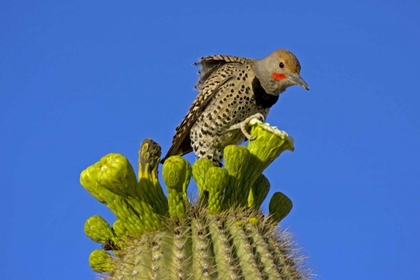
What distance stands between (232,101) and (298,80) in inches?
23.9

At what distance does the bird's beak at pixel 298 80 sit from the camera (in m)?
6.00

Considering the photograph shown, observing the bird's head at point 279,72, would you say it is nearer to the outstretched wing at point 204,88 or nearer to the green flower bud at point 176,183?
the outstretched wing at point 204,88

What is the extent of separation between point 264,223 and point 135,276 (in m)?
0.73

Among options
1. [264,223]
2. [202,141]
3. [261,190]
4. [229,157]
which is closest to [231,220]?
[264,223]

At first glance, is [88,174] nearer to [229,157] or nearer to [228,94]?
[229,157]

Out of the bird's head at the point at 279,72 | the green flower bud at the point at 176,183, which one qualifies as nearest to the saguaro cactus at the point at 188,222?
the green flower bud at the point at 176,183

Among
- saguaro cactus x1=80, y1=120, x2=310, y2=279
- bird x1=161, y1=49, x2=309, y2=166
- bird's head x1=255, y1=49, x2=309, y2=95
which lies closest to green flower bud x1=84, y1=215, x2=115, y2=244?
saguaro cactus x1=80, y1=120, x2=310, y2=279

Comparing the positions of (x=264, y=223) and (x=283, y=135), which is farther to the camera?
(x=283, y=135)

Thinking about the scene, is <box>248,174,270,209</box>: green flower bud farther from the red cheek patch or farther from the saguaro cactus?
the red cheek patch

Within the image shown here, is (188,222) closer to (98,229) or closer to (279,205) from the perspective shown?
(98,229)

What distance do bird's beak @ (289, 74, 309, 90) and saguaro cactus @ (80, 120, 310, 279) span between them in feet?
6.46

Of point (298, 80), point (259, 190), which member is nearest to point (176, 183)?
point (259, 190)

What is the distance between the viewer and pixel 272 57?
20.4ft

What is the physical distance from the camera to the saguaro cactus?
3277 millimetres
